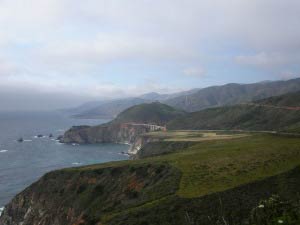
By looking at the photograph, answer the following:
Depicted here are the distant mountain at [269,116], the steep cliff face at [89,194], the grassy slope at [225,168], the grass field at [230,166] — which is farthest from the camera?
the distant mountain at [269,116]

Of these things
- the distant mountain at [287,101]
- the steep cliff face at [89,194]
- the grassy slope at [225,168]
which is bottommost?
Result: the steep cliff face at [89,194]

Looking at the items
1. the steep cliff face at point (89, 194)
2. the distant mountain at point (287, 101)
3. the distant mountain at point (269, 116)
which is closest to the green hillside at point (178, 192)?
the steep cliff face at point (89, 194)

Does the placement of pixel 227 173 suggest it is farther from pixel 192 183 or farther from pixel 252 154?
pixel 252 154

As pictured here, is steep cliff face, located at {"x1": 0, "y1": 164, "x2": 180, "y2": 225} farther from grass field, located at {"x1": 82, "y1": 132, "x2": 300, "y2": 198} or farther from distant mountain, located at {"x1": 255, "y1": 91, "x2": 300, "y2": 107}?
distant mountain, located at {"x1": 255, "y1": 91, "x2": 300, "y2": 107}

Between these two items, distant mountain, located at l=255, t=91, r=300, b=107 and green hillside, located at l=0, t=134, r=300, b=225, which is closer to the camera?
green hillside, located at l=0, t=134, r=300, b=225

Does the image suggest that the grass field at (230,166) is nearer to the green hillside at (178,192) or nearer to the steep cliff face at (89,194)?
the green hillside at (178,192)

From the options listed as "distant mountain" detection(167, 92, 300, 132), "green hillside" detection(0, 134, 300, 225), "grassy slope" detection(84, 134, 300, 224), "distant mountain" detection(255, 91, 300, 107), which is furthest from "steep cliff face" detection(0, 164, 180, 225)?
"distant mountain" detection(255, 91, 300, 107)

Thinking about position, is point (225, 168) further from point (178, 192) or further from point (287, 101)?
point (287, 101)

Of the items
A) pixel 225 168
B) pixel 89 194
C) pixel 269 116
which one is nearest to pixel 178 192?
pixel 225 168
